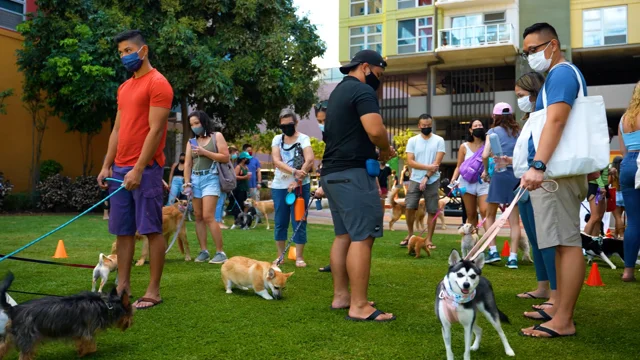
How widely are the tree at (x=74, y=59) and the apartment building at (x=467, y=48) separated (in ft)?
61.8

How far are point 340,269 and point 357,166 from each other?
2.96ft

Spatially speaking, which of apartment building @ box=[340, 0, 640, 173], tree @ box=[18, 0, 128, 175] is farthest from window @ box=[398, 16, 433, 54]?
tree @ box=[18, 0, 128, 175]

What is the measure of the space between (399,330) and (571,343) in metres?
1.10

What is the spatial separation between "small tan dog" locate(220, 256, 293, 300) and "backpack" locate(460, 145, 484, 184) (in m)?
3.31

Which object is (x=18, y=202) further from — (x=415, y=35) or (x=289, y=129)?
(x=415, y=35)

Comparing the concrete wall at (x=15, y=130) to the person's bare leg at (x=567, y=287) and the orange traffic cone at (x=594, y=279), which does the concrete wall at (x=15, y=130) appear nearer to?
the orange traffic cone at (x=594, y=279)

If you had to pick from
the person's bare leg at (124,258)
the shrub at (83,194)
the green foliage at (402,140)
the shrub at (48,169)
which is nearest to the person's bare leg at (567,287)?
the person's bare leg at (124,258)

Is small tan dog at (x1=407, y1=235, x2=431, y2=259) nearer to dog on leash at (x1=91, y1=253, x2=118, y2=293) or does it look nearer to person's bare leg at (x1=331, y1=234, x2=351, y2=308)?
person's bare leg at (x1=331, y1=234, x2=351, y2=308)

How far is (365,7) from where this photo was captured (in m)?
33.6

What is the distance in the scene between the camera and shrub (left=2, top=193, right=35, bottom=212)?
54.3 feet

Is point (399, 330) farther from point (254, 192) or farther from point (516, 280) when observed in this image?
point (254, 192)

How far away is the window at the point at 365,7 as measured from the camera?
109 ft

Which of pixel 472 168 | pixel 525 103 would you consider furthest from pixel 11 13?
pixel 525 103

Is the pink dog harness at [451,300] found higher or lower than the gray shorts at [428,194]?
lower
